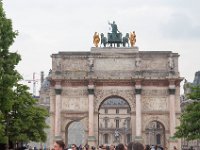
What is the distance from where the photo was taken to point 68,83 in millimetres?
56156

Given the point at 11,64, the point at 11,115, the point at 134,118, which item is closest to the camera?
the point at 11,64

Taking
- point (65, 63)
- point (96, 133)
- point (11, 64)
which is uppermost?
point (65, 63)

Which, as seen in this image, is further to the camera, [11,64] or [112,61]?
[112,61]

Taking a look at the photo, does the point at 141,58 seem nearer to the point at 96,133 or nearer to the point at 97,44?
the point at 97,44

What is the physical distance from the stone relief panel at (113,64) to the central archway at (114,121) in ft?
219

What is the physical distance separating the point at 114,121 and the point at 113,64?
68771 mm

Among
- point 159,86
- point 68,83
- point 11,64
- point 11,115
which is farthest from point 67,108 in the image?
point 11,64

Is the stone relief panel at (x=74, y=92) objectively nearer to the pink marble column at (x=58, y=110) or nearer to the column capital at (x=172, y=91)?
the pink marble column at (x=58, y=110)

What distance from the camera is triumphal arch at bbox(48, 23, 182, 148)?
2179 inches

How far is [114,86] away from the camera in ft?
184

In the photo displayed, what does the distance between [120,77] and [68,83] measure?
579 centimetres

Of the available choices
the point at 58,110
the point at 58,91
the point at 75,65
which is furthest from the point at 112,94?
the point at 58,110

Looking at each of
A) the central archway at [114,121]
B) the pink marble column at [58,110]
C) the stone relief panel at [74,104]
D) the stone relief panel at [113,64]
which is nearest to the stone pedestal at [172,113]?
the stone relief panel at [113,64]

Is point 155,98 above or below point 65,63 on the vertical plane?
below
